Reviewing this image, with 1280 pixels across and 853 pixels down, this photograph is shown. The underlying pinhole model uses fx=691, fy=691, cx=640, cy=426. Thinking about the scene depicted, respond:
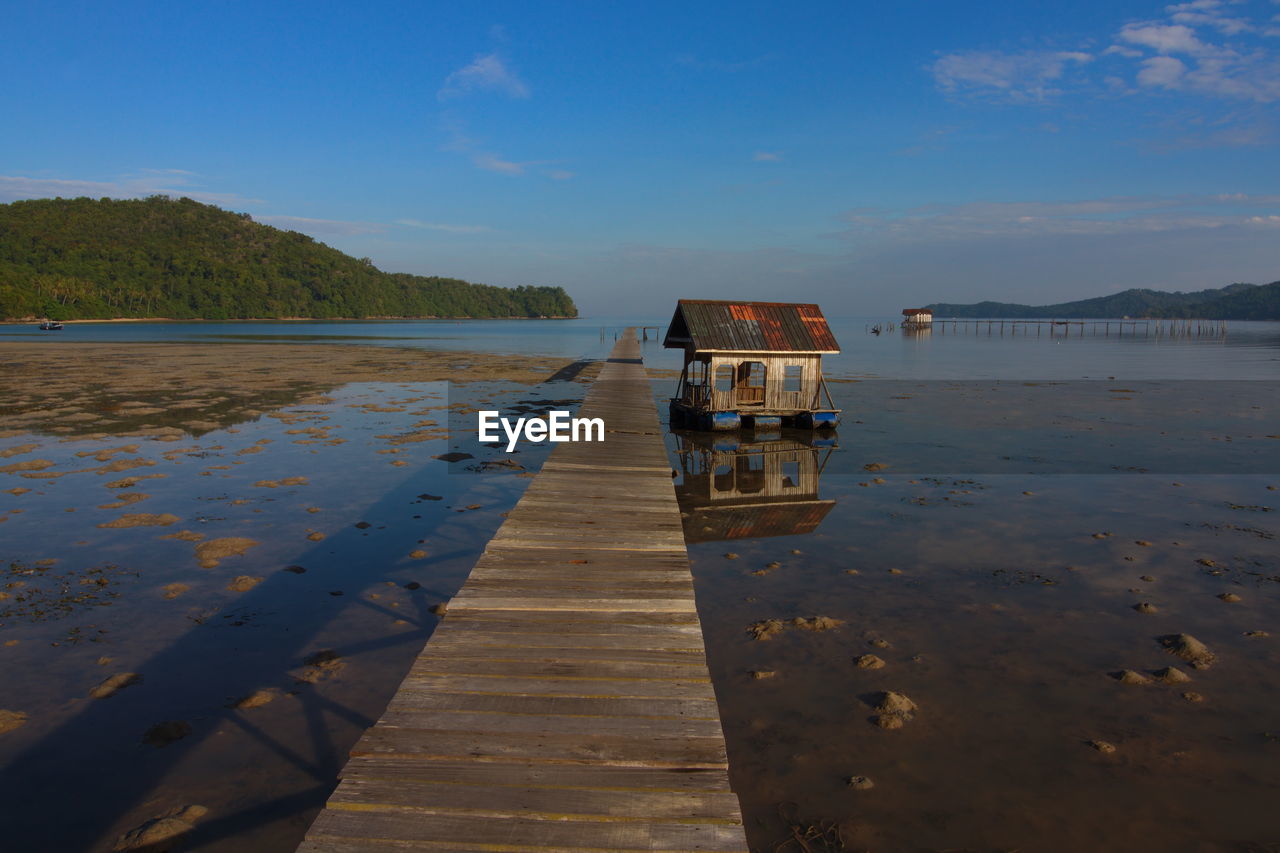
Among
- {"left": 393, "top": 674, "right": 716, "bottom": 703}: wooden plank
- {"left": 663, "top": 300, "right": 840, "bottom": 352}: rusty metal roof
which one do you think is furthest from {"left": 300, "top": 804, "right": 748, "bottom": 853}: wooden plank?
{"left": 663, "top": 300, "right": 840, "bottom": 352}: rusty metal roof

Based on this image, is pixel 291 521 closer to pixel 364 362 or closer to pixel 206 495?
pixel 206 495

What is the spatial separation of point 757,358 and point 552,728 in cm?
2227

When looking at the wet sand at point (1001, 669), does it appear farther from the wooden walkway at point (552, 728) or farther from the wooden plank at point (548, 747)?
the wooden plank at point (548, 747)

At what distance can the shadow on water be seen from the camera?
5895 millimetres

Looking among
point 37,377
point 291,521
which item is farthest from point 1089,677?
point 37,377

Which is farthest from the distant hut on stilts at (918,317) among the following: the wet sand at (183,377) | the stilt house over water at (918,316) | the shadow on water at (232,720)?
the shadow on water at (232,720)

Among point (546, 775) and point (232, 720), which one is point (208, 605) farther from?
point (546, 775)

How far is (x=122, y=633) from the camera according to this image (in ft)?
29.7

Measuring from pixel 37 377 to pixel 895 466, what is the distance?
151 ft

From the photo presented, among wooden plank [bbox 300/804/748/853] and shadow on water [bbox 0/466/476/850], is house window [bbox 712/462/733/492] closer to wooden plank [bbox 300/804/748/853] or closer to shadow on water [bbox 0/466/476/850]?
shadow on water [bbox 0/466/476/850]

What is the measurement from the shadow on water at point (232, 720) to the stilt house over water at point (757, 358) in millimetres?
16436

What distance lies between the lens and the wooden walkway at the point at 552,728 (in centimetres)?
365

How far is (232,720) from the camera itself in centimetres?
728

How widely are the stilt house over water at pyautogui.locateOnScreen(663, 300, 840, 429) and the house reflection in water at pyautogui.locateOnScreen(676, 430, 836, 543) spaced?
93 cm
